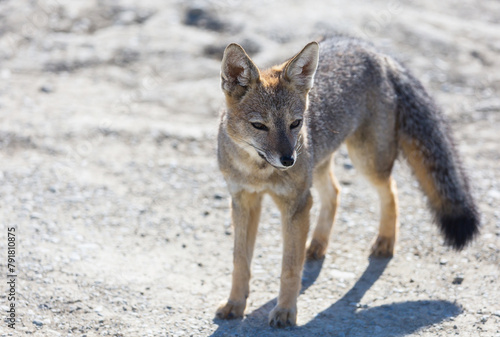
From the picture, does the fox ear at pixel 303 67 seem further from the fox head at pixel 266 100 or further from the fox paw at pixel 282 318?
the fox paw at pixel 282 318

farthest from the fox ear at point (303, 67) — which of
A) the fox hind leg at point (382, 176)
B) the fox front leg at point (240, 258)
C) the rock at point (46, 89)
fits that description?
the rock at point (46, 89)

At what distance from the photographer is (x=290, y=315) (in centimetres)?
409

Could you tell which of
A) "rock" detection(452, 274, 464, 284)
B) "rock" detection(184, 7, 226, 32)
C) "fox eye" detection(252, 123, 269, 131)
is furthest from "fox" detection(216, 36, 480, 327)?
"rock" detection(184, 7, 226, 32)

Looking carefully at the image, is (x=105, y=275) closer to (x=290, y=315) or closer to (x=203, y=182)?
(x=290, y=315)

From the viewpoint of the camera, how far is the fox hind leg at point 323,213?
5.14m

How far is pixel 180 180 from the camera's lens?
6.24 meters

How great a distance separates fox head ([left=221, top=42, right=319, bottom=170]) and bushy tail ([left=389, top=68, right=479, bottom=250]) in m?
1.30

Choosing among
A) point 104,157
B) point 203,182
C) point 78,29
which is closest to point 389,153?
point 203,182

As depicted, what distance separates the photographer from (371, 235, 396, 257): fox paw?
16.8ft

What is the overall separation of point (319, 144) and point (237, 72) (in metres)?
0.91

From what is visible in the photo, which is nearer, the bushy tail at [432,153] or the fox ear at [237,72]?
the fox ear at [237,72]

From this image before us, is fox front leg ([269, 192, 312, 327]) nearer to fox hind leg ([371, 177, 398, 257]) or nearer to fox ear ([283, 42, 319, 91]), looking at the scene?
fox ear ([283, 42, 319, 91])

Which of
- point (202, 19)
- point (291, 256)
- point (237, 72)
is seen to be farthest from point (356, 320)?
point (202, 19)

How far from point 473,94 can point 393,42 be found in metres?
1.62
